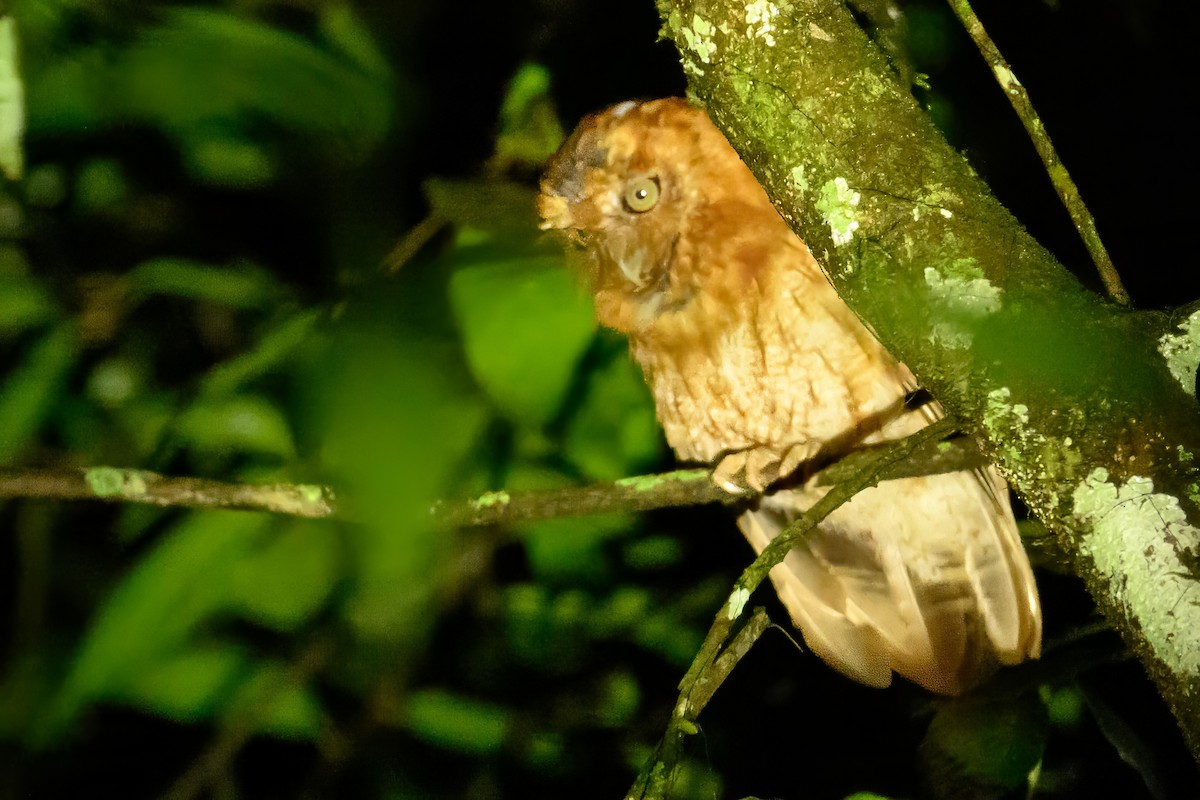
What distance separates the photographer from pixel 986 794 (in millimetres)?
1279

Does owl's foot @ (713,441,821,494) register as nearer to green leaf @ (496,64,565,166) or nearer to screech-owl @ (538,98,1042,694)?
screech-owl @ (538,98,1042,694)

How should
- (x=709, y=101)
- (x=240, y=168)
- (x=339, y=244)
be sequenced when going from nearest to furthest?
1. (x=709, y=101)
2. (x=339, y=244)
3. (x=240, y=168)

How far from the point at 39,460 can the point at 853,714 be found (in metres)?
1.76

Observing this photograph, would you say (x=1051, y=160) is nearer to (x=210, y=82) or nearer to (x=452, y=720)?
(x=210, y=82)

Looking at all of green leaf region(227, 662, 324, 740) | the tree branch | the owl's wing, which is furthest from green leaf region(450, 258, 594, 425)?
the owl's wing

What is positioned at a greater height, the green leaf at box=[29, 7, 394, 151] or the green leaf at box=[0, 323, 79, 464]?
the green leaf at box=[29, 7, 394, 151]

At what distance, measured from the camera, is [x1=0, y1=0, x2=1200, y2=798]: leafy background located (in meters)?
0.87

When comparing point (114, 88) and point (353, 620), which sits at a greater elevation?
point (114, 88)

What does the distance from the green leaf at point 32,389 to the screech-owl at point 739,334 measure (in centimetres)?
67

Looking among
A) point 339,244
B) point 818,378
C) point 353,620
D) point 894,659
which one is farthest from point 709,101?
point 894,659

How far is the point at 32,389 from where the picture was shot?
1026mm

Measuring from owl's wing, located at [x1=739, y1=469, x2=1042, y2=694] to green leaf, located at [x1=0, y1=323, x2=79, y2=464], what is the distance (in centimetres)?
118

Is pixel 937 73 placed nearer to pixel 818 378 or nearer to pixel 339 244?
pixel 818 378

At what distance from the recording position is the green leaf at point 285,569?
1.15 m
